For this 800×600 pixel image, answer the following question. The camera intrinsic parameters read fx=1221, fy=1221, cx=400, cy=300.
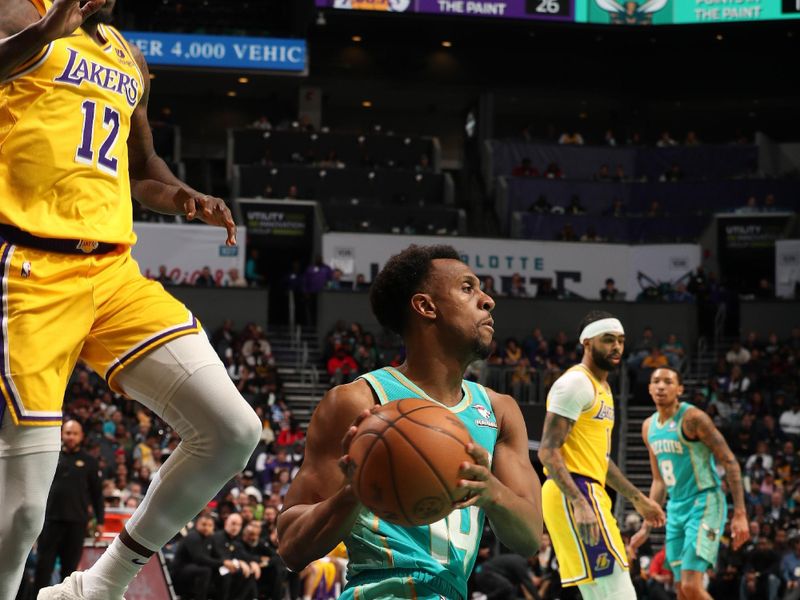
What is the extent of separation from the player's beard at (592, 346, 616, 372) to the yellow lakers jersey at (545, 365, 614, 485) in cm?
11

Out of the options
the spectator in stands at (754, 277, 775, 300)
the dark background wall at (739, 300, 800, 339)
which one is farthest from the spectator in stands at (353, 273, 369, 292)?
the spectator in stands at (754, 277, 775, 300)

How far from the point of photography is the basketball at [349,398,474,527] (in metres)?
2.98

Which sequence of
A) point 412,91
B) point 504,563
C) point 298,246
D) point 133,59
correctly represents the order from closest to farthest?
point 133,59 → point 504,563 → point 298,246 → point 412,91

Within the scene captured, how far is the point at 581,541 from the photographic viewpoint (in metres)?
7.50

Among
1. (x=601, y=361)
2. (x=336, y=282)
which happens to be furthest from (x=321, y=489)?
(x=336, y=282)

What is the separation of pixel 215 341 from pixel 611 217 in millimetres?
11203

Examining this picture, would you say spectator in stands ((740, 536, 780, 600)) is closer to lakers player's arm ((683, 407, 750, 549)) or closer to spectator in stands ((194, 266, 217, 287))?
lakers player's arm ((683, 407, 750, 549))

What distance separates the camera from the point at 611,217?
30188 millimetres

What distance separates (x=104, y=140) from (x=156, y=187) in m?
0.58

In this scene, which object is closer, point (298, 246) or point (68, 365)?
point (68, 365)

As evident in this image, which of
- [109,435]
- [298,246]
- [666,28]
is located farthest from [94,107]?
[666,28]

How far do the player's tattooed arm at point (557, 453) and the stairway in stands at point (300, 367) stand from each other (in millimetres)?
15019

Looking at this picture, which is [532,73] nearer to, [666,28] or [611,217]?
[666,28]

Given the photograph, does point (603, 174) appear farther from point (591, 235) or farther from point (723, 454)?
point (723, 454)
